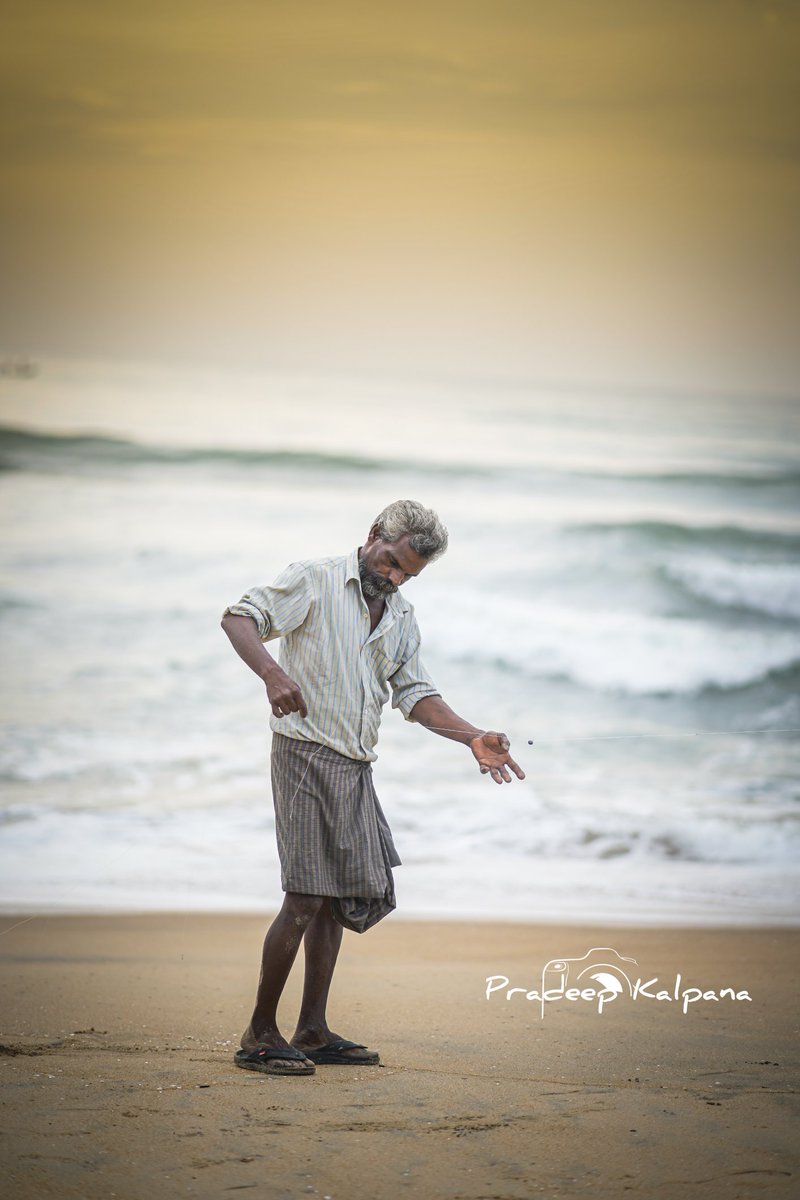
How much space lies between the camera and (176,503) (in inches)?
527

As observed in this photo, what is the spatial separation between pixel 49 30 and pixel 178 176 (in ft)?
7.13

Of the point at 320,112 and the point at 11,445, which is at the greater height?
the point at 320,112

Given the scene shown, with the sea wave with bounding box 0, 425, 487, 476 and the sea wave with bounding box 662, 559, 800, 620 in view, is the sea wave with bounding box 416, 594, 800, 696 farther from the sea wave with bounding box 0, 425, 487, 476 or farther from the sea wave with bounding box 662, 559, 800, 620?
the sea wave with bounding box 0, 425, 487, 476

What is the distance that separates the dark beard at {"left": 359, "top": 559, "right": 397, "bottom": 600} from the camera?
9.66 ft

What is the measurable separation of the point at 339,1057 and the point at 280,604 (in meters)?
1.04

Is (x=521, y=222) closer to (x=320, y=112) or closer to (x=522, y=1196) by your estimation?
(x=320, y=112)

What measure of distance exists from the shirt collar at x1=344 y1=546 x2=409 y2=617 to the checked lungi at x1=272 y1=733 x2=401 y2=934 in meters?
0.36

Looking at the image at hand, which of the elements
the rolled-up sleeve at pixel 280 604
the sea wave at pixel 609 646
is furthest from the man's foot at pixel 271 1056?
the sea wave at pixel 609 646

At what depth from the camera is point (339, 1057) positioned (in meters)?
2.96

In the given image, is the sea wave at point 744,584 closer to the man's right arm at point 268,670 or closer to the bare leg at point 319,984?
the bare leg at point 319,984

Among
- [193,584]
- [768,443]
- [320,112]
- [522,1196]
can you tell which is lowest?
[522,1196]

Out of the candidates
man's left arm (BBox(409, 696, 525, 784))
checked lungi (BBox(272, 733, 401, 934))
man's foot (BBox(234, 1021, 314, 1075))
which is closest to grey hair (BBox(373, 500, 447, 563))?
man's left arm (BBox(409, 696, 525, 784))

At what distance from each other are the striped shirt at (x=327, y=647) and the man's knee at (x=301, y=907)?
0.32m

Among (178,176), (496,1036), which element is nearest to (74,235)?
(178,176)
